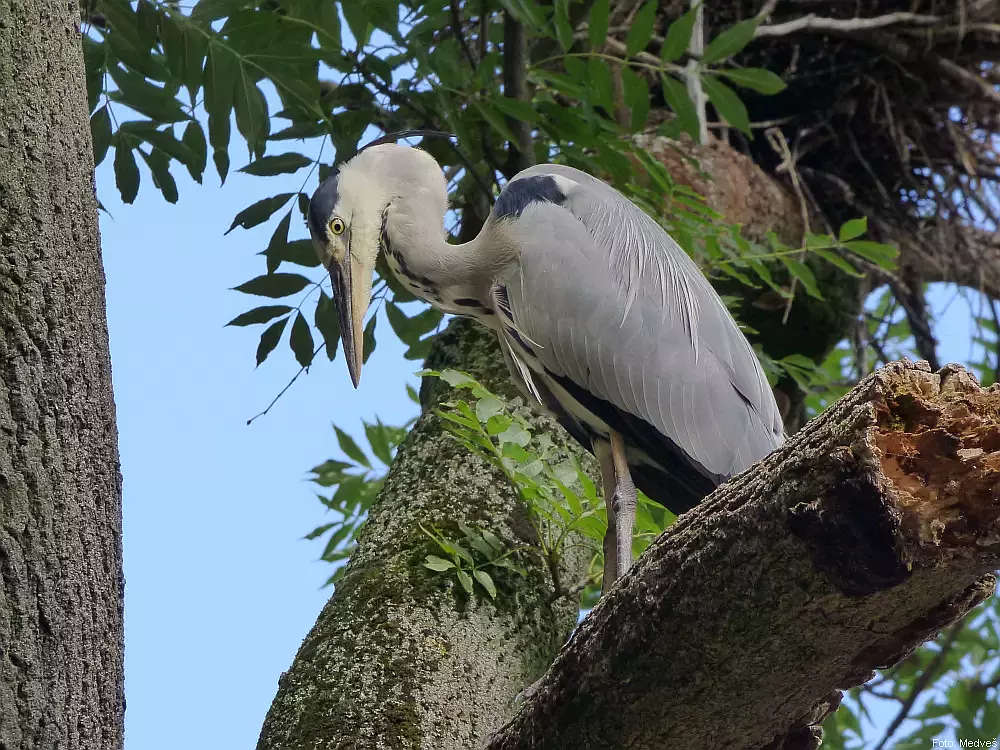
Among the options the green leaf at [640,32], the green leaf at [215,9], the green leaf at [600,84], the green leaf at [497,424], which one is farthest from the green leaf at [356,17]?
the green leaf at [497,424]

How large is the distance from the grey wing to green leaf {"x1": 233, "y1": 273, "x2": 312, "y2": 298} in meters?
0.59

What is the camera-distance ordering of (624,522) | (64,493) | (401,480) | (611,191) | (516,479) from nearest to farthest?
(64,493) → (516,479) → (624,522) → (401,480) → (611,191)

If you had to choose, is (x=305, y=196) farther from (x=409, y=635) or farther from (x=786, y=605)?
(x=786, y=605)

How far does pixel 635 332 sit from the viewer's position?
2904mm

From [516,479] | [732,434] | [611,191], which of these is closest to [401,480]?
[516,479]

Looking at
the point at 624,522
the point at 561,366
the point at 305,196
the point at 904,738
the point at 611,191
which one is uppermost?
the point at 305,196

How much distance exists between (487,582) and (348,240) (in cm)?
115

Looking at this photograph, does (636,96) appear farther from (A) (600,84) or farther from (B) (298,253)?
(B) (298,253)

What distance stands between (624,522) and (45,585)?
4.91ft

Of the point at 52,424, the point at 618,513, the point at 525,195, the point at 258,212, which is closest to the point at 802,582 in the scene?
the point at 52,424

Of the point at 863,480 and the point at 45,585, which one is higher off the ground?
the point at 45,585

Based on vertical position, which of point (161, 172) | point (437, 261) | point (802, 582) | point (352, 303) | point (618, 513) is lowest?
point (802, 582)

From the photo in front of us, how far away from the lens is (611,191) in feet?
10.5

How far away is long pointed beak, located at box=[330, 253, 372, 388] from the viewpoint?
2.86 meters
